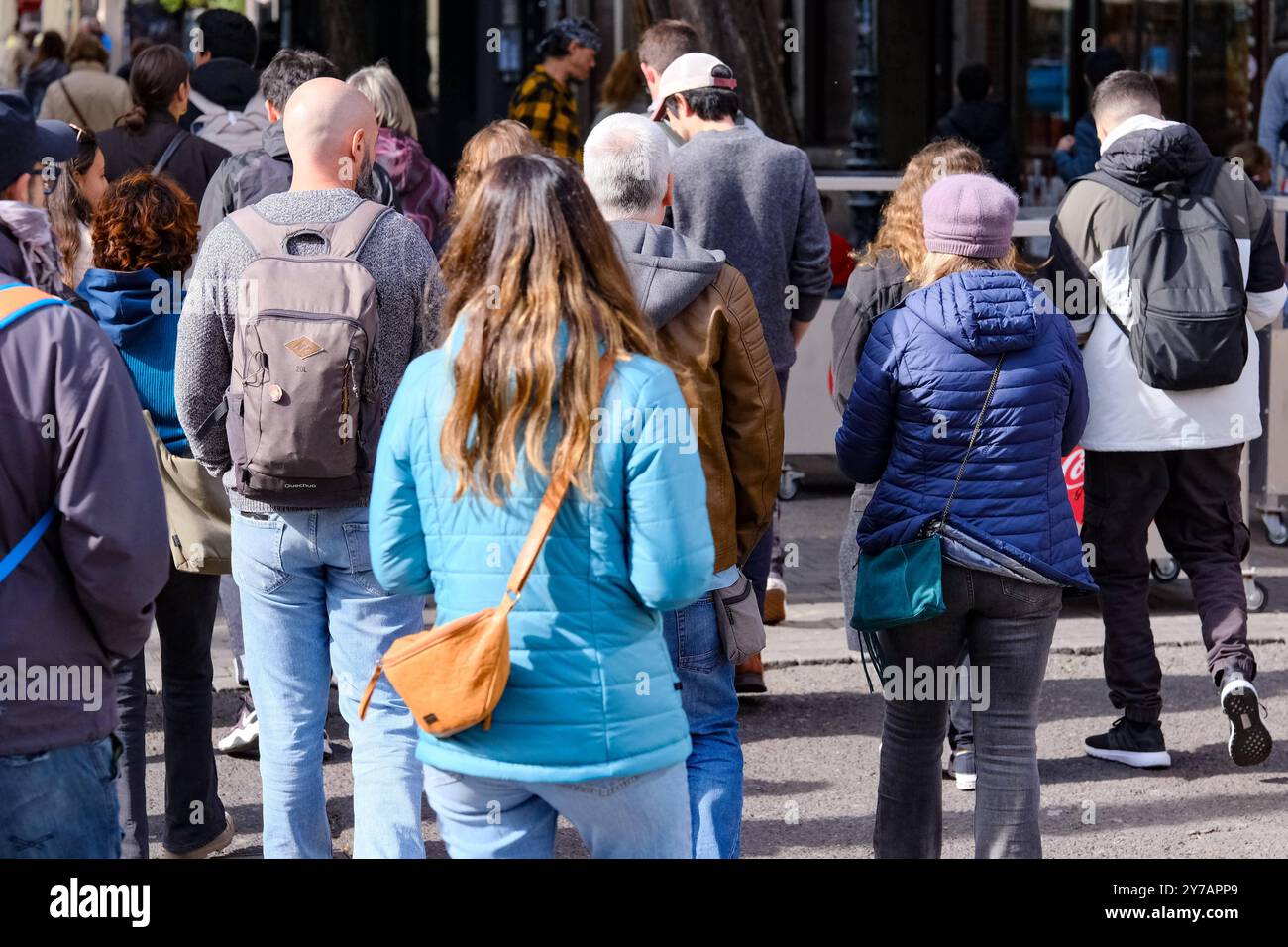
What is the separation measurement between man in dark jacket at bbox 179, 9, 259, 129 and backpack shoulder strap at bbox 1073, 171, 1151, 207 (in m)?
3.60

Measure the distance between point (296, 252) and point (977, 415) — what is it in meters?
1.57

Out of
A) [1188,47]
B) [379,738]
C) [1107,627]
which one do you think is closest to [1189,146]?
[1107,627]

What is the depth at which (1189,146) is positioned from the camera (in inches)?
218

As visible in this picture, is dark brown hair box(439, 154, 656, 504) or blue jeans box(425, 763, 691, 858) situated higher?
dark brown hair box(439, 154, 656, 504)

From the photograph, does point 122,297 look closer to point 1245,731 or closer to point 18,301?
point 18,301

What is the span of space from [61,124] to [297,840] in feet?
5.50

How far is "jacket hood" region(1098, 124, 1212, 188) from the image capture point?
551 centimetres

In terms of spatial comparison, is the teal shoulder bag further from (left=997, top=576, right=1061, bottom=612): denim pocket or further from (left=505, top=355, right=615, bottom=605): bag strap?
(left=505, top=355, right=615, bottom=605): bag strap

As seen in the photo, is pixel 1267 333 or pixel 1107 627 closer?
pixel 1107 627

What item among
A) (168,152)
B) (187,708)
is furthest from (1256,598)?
(168,152)

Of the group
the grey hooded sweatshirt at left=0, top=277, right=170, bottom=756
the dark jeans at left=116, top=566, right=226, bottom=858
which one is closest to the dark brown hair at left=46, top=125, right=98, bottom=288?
the dark jeans at left=116, top=566, right=226, bottom=858

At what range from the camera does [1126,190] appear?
560 cm

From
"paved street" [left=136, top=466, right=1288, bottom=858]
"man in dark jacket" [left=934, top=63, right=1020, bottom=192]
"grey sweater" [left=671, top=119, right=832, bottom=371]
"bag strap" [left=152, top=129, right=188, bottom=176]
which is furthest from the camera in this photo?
"man in dark jacket" [left=934, top=63, right=1020, bottom=192]
